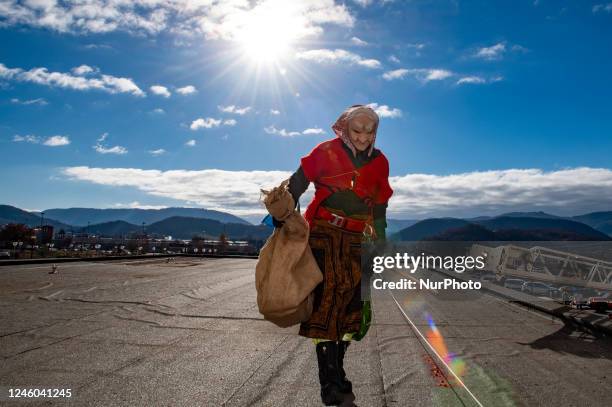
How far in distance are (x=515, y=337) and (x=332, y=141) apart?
5.70 meters

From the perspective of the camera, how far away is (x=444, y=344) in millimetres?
6477

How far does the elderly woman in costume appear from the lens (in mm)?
3445

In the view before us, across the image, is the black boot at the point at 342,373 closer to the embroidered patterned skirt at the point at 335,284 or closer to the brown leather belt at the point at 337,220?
the embroidered patterned skirt at the point at 335,284

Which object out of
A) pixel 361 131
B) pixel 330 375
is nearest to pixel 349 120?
pixel 361 131

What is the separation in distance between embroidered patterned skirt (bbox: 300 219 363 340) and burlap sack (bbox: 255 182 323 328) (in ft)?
0.77

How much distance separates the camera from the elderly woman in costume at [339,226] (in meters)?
3.45

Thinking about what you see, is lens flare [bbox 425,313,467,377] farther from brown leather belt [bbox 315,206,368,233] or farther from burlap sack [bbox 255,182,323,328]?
burlap sack [bbox 255,182,323,328]

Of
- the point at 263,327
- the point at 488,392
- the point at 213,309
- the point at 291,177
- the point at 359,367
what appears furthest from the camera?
the point at 213,309

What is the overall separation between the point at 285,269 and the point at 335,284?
0.61 meters

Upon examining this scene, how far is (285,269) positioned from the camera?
3.03m

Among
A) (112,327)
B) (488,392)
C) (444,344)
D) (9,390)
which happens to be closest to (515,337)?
(444,344)

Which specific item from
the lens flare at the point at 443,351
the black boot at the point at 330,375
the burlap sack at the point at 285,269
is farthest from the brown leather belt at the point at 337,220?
the lens flare at the point at 443,351

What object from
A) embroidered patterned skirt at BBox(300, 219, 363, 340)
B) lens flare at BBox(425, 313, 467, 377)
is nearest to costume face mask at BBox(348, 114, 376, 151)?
embroidered patterned skirt at BBox(300, 219, 363, 340)

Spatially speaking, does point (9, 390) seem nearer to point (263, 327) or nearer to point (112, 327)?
point (112, 327)
